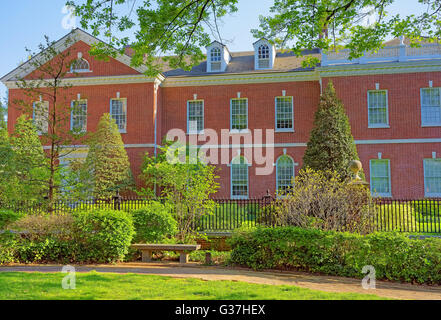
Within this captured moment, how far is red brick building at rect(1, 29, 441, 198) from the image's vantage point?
20484mm

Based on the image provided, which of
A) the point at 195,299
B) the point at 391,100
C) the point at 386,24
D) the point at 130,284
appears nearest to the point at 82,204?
the point at 130,284

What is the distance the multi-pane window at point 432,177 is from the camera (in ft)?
66.6

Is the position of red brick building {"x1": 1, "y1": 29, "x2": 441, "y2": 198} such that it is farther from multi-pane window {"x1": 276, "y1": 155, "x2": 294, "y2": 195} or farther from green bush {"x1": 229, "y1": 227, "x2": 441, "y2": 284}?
green bush {"x1": 229, "y1": 227, "x2": 441, "y2": 284}

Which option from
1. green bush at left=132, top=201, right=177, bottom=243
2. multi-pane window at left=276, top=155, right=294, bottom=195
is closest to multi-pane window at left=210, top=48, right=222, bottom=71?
multi-pane window at left=276, top=155, right=294, bottom=195

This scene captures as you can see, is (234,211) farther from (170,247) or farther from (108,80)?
(108,80)

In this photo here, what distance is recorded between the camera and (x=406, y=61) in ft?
67.3

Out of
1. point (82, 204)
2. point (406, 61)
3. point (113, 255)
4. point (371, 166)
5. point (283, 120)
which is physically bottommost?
point (113, 255)

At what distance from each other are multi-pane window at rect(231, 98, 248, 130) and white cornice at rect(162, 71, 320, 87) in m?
1.09

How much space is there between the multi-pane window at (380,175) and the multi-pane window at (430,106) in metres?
2.89

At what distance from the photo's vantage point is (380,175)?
20.7 metres

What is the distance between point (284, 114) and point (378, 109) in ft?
15.7

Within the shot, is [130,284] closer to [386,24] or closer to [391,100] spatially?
[386,24]

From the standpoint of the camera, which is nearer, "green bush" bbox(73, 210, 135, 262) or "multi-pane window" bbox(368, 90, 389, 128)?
"green bush" bbox(73, 210, 135, 262)

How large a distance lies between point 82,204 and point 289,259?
6.91 m
